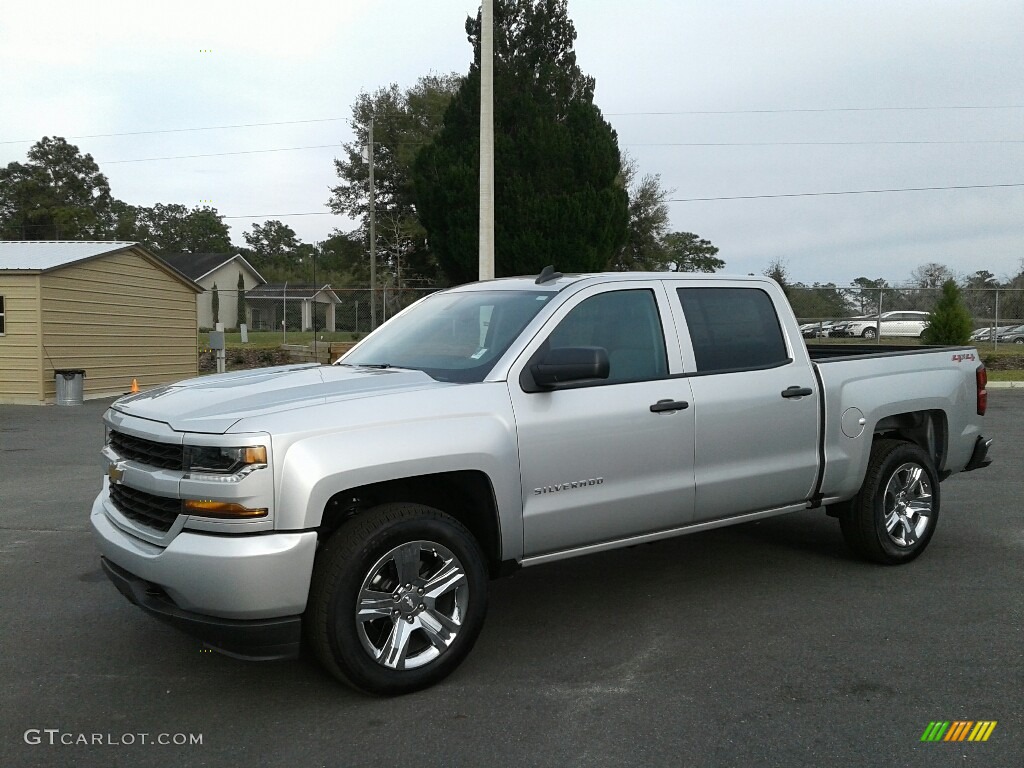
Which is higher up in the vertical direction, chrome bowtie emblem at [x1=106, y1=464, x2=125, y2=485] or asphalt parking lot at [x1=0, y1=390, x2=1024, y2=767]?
chrome bowtie emblem at [x1=106, y1=464, x2=125, y2=485]

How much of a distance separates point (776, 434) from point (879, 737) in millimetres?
2053

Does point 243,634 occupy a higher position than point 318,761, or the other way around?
point 243,634

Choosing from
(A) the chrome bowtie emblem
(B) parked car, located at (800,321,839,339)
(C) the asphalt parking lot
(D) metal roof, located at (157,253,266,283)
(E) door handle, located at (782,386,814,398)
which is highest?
(D) metal roof, located at (157,253,266,283)

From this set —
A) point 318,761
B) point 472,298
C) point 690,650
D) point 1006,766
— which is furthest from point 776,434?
point 318,761

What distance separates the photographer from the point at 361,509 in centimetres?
418

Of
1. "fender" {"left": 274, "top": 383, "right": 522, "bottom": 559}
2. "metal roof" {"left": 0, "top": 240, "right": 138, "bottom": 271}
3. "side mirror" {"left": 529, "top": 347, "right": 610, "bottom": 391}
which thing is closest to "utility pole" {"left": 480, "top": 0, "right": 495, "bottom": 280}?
"metal roof" {"left": 0, "top": 240, "right": 138, "bottom": 271}

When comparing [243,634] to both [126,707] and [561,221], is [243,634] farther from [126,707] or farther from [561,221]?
[561,221]

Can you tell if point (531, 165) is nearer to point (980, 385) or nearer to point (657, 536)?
point (980, 385)

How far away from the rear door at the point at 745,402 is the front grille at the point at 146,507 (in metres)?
2.66

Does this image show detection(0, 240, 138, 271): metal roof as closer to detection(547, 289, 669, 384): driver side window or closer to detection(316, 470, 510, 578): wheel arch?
detection(547, 289, 669, 384): driver side window

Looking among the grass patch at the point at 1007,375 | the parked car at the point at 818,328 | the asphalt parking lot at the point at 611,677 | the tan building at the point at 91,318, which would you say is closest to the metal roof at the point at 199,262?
the tan building at the point at 91,318

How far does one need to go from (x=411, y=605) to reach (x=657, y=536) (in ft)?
4.93

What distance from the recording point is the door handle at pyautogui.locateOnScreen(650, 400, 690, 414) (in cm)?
481

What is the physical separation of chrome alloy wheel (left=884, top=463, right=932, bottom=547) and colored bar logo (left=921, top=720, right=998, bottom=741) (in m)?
2.36
